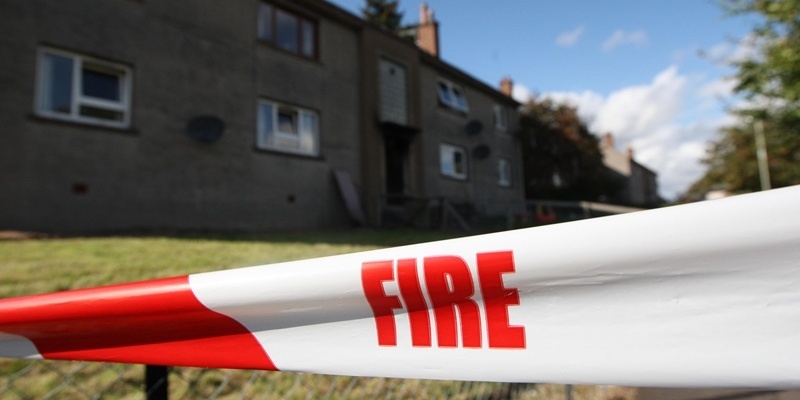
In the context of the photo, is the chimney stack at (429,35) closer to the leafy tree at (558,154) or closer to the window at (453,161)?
the window at (453,161)

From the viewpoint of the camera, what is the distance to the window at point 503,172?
19.6 m

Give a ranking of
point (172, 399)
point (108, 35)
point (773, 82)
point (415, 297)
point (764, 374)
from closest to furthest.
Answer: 1. point (764, 374)
2. point (415, 297)
3. point (172, 399)
4. point (773, 82)
5. point (108, 35)

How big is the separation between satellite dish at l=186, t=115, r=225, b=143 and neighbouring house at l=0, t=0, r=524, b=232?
4 centimetres

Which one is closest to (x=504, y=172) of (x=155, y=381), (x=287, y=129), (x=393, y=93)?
(x=393, y=93)

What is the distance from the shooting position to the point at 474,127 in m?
17.9

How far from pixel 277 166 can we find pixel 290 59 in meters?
3.00

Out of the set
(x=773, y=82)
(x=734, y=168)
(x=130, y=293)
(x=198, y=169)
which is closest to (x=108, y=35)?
(x=198, y=169)

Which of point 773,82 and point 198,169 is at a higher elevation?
point 773,82

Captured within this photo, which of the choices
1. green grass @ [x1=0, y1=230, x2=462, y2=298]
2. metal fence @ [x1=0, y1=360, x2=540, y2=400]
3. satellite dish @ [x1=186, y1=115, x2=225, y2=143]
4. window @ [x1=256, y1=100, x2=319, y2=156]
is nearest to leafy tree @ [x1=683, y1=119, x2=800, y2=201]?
window @ [x1=256, y1=100, x2=319, y2=156]

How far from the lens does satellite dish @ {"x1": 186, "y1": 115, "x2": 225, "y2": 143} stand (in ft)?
29.5

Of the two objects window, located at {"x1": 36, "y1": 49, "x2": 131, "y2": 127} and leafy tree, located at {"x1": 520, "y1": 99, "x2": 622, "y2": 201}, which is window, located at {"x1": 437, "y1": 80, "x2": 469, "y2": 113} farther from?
window, located at {"x1": 36, "y1": 49, "x2": 131, "y2": 127}

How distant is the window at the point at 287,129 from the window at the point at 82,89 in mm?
2952

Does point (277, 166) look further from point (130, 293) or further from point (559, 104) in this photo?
point (559, 104)

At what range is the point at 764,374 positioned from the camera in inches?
30.3
